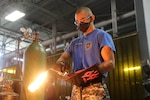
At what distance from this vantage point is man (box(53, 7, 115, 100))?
5.23 ft

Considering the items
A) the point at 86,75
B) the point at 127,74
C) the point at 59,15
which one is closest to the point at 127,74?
the point at 127,74

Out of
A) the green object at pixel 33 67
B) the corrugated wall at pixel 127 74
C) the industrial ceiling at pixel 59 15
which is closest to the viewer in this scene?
the green object at pixel 33 67

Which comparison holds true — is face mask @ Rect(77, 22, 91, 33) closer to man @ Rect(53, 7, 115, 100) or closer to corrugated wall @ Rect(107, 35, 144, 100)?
man @ Rect(53, 7, 115, 100)

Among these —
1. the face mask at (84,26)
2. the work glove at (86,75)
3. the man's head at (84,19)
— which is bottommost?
the work glove at (86,75)

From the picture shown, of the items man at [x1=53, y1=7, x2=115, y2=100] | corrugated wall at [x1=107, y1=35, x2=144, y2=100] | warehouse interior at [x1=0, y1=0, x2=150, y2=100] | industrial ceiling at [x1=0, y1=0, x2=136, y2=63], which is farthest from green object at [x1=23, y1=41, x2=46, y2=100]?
industrial ceiling at [x1=0, y1=0, x2=136, y2=63]

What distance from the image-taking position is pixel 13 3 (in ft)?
21.6

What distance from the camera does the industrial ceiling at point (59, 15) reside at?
6633 millimetres

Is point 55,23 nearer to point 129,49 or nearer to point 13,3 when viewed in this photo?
point 13,3

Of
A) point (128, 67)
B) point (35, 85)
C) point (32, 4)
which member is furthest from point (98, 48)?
point (32, 4)

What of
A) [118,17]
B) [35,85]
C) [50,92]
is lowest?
[50,92]

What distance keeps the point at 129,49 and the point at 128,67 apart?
0.51 metres

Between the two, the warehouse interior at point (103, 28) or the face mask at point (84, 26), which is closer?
the face mask at point (84, 26)

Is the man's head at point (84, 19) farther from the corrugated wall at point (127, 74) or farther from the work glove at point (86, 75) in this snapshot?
the corrugated wall at point (127, 74)

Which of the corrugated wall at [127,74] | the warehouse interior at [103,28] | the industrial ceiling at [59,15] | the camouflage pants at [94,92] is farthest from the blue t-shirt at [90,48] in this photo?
the industrial ceiling at [59,15]
